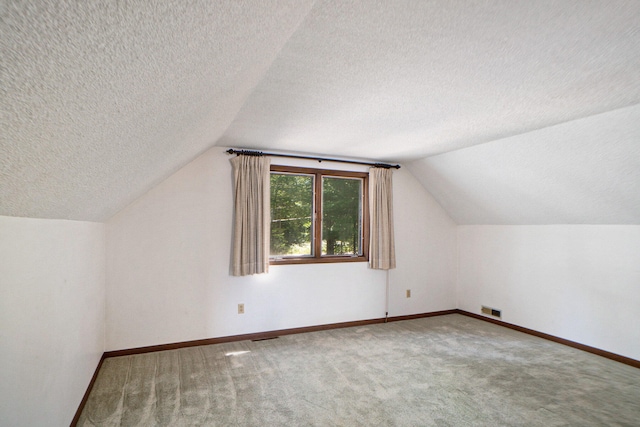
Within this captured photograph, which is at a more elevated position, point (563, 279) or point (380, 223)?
point (380, 223)

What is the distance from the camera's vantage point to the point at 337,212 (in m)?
4.54

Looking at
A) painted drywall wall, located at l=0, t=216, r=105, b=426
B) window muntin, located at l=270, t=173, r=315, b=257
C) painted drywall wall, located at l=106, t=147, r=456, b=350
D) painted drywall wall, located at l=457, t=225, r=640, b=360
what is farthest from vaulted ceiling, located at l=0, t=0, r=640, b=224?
painted drywall wall, located at l=106, t=147, r=456, b=350

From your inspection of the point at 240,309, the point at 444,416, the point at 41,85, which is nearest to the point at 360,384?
the point at 444,416

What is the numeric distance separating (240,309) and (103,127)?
3182mm

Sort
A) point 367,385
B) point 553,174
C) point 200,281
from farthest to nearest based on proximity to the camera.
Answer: point 200,281 → point 553,174 → point 367,385

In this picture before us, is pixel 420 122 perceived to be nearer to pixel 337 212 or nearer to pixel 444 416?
pixel 337 212

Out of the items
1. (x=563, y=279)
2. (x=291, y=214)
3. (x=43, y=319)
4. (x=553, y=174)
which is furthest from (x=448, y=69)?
(x=563, y=279)

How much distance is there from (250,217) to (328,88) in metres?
2.06

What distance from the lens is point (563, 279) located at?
3881 millimetres

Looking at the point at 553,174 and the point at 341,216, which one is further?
the point at 341,216

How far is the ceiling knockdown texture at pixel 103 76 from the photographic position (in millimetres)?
497

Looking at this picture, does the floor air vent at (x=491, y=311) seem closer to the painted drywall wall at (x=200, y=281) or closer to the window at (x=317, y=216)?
the painted drywall wall at (x=200, y=281)

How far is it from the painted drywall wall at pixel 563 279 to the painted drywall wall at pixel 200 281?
4.54 ft

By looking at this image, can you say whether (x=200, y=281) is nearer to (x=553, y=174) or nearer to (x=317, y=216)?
(x=317, y=216)
